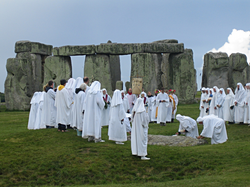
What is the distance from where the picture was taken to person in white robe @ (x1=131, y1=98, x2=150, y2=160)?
29.8ft

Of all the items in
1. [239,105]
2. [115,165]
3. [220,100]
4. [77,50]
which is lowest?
[115,165]

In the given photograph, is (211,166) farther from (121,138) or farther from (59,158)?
(59,158)

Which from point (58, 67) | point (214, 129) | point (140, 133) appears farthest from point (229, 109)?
point (58, 67)

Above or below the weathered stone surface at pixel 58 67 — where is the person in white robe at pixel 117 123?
below

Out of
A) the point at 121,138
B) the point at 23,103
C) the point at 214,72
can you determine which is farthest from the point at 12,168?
the point at 214,72

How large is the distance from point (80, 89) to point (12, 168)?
13.3 feet

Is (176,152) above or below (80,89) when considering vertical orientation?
below

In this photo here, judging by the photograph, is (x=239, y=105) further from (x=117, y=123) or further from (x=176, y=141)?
(x=117, y=123)

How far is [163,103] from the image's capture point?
17344 mm

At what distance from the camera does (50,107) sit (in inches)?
516

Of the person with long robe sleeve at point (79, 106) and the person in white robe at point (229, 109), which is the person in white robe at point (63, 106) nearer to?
the person with long robe sleeve at point (79, 106)

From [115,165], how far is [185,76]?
18.3 metres

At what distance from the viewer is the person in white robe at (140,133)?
909 cm

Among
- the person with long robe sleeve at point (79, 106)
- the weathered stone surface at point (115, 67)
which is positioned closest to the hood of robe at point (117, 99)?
the person with long robe sleeve at point (79, 106)
